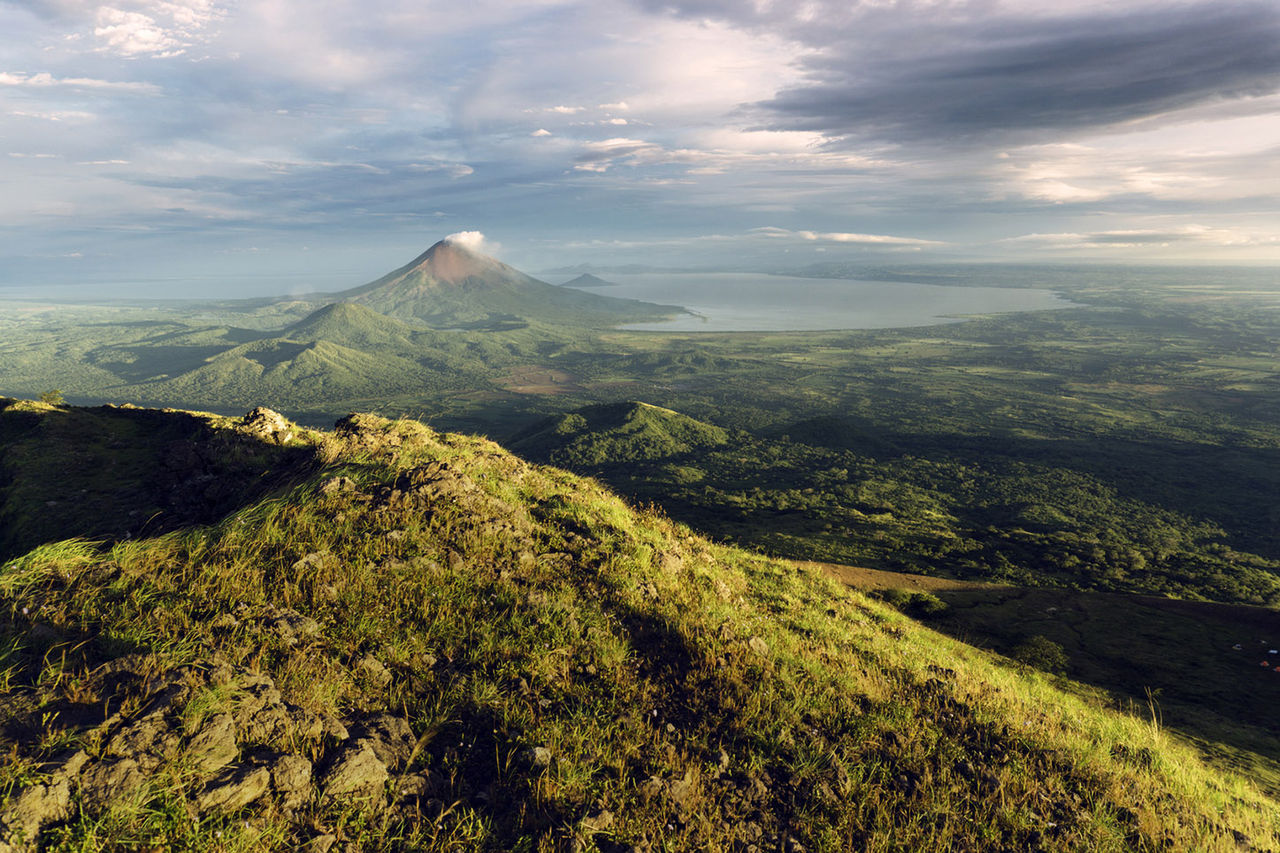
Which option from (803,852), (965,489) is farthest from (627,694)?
(965,489)

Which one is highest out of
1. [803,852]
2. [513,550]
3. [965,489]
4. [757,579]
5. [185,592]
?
[185,592]

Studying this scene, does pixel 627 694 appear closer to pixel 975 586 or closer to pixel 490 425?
pixel 975 586

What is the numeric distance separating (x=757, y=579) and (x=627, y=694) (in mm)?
9977

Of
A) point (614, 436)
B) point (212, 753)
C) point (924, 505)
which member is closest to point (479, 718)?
point (212, 753)

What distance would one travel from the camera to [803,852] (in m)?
5.43

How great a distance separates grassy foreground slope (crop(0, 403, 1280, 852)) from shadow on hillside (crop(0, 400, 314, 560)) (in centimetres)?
310

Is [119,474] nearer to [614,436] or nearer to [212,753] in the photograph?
[212,753]

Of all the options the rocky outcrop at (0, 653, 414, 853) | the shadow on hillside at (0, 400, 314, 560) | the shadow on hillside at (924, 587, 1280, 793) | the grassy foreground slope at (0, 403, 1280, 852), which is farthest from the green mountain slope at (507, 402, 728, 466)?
the rocky outcrop at (0, 653, 414, 853)

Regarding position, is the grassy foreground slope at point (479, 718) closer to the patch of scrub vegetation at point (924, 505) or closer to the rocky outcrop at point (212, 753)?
the rocky outcrop at point (212, 753)

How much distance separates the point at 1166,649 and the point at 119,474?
3529 centimetres

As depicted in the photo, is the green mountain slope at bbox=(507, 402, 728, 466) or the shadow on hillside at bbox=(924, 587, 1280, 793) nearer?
the shadow on hillside at bbox=(924, 587, 1280, 793)

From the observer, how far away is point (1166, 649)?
2039 centimetres

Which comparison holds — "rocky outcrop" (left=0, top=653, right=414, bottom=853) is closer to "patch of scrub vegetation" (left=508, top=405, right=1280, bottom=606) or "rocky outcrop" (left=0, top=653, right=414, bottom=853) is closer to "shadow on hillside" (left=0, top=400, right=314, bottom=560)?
"shadow on hillside" (left=0, top=400, right=314, bottom=560)

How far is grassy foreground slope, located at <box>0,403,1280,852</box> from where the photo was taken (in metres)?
4.84
